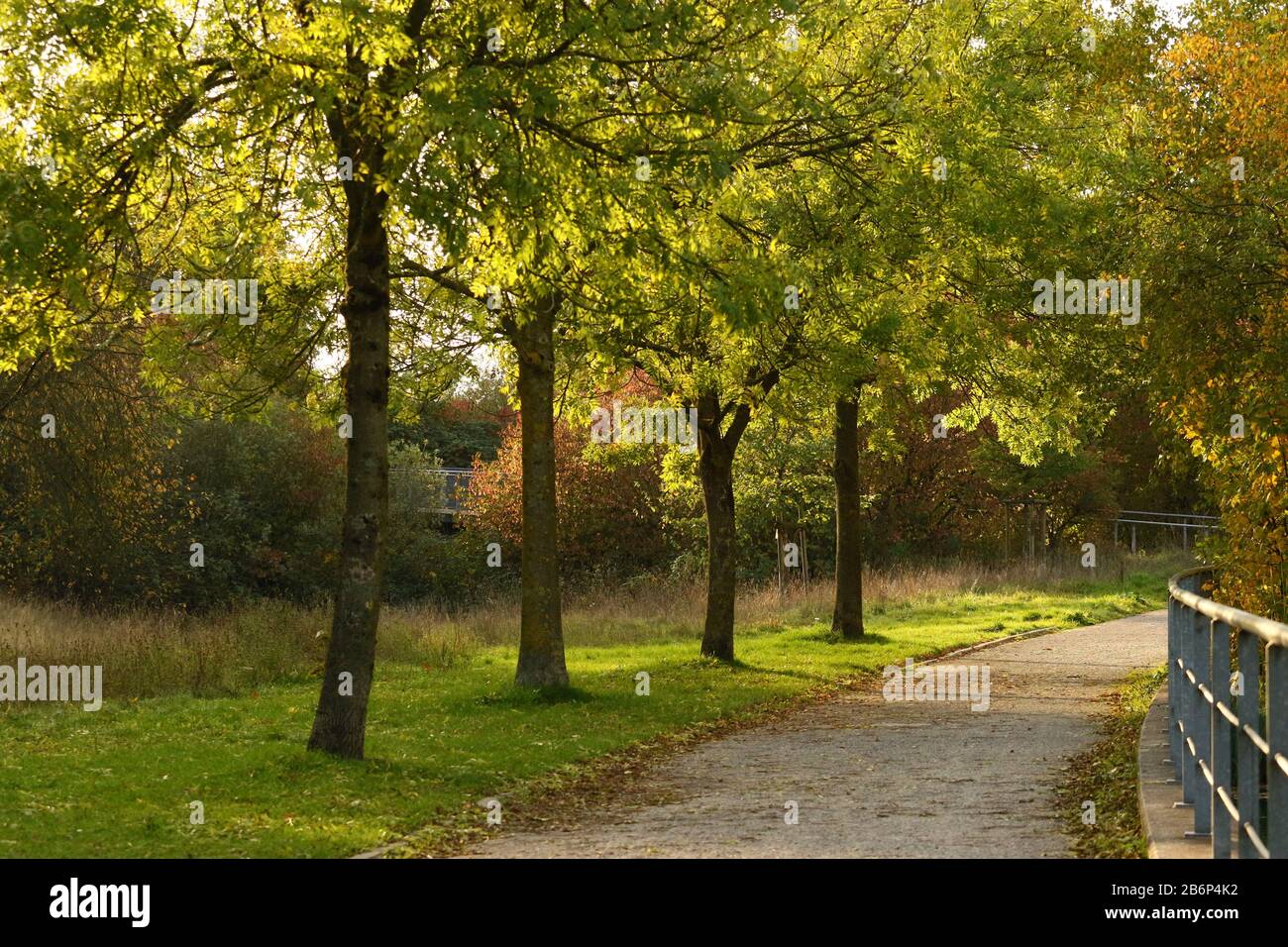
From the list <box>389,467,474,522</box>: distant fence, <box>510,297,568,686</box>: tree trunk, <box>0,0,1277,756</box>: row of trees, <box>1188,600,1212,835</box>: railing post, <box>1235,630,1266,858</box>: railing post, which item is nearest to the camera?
<box>1235,630,1266,858</box>: railing post

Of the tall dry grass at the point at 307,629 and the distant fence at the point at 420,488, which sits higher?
the distant fence at the point at 420,488

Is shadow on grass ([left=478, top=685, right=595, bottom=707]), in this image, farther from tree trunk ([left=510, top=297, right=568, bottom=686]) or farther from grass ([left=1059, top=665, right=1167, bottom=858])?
grass ([left=1059, top=665, right=1167, bottom=858])

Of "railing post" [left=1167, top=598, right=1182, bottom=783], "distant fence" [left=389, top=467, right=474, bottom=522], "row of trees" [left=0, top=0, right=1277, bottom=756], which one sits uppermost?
"row of trees" [left=0, top=0, right=1277, bottom=756]

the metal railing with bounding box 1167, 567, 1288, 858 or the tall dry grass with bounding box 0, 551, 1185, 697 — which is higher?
the metal railing with bounding box 1167, 567, 1288, 858

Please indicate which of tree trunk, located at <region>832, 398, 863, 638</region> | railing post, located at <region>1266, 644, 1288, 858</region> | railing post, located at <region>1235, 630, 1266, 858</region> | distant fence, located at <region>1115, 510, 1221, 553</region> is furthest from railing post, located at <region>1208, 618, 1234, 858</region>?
distant fence, located at <region>1115, 510, 1221, 553</region>

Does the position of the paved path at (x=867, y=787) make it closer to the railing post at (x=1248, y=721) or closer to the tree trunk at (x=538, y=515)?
the railing post at (x=1248, y=721)

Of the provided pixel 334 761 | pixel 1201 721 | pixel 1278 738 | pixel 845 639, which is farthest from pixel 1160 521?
pixel 1278 738

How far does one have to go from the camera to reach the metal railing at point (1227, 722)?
5129 mm

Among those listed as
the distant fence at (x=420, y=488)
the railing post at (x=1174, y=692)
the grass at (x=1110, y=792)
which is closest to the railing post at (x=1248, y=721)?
the grass at (x=1110, y=792)

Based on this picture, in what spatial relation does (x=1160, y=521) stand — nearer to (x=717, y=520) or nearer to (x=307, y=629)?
(x=717, y=520)

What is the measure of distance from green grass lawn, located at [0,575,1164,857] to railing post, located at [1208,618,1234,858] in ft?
16.7

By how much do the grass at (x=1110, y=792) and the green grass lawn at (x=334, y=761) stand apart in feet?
13.6

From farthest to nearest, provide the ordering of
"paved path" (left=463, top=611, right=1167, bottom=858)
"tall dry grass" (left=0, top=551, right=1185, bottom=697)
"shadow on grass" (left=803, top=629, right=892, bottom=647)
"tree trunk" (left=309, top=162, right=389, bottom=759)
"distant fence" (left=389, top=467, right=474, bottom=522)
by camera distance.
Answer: "distant fence" (left=389, top=467, right=474, bottom=522)
"shadow on grass" (left=803, top=629, right=892, bottom=647)
"tall dry grass" (left=0, top=551, right=1185, bottom=697)
"tree trunk" (left=309, top=162, right=389, bottom=759)
"paved path" (left=463, top=611, right=1167, bottom=858)

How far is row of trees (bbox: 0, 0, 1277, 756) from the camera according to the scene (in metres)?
10.5
